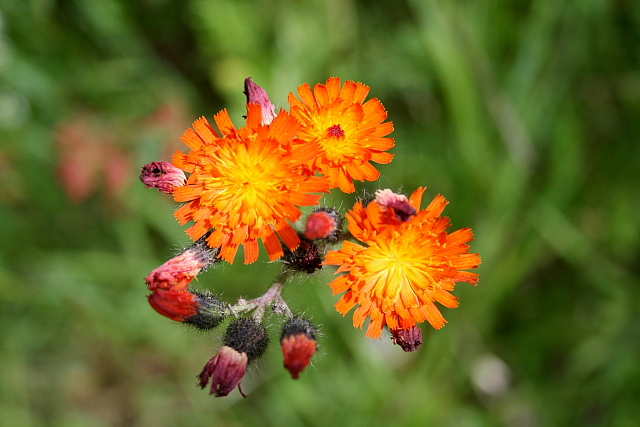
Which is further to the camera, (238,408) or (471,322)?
(238,408)

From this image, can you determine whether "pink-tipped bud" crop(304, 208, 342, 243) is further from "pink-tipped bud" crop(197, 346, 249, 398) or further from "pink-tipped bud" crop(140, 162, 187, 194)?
"pink-tipped bud" crop(140, 162, 187, 194)

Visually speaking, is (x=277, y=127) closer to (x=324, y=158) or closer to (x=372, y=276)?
(x=324, y=158)

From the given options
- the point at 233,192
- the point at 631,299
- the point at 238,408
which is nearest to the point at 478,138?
the point at 631,299

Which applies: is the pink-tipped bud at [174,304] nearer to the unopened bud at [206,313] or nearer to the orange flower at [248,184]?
the unopened bud at [206,313]

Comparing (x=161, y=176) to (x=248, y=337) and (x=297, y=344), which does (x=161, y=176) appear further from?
(x=297, y=344)

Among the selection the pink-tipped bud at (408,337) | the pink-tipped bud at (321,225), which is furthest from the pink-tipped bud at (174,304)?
the pink-tipped bud at (408,337)
